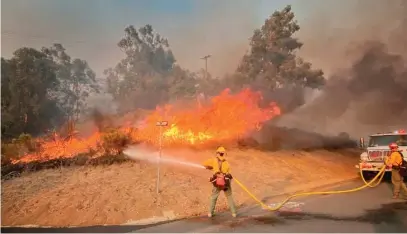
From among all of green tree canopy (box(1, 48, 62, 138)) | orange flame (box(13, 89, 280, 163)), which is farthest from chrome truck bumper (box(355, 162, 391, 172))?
green tree canopy (box(1, 48, 62, 138))

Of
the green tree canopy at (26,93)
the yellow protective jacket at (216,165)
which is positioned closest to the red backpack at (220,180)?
the yellow protective jacket at (216,165)

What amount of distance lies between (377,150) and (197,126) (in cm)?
1066

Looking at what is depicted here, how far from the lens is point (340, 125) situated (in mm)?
35875

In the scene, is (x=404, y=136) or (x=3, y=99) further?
A: (x=3, y=99)

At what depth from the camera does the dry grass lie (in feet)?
33.0

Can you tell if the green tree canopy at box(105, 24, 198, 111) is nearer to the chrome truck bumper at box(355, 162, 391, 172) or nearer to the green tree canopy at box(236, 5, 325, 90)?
the green tree canopy at box(236, 5, 325, 90)

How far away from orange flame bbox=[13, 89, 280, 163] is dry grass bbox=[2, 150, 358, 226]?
10.2 feet

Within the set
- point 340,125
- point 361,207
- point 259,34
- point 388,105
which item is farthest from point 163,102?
point 361,207

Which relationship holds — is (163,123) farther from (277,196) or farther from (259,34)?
(259,34)

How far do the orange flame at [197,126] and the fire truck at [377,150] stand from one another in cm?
864

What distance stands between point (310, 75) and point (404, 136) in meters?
18.1

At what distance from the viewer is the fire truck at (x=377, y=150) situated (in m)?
16.1

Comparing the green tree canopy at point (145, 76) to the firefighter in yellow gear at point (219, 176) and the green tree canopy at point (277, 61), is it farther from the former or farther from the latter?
the firefighter in yellow gear at point (219, 176)

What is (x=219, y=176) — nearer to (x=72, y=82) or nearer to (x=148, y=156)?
(x=148, y=156)
